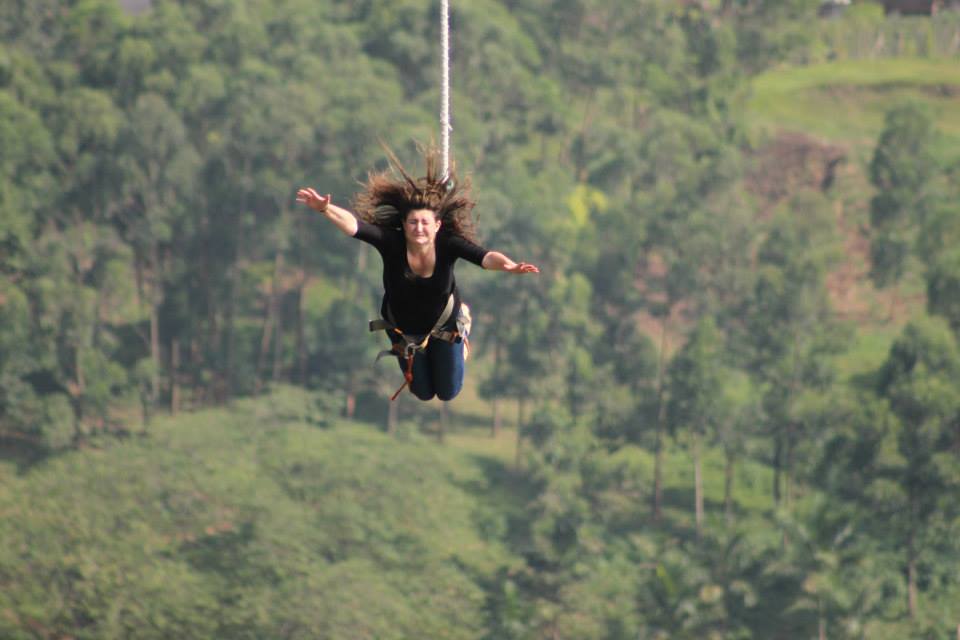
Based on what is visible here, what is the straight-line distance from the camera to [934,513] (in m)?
50.7

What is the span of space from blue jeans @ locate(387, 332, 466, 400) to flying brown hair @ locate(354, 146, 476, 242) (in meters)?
1.07

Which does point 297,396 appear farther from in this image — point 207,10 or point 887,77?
point 887,77

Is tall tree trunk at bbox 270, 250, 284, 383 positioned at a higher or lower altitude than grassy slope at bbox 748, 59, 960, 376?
lower

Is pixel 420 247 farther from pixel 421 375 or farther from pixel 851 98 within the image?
pixel 851 98

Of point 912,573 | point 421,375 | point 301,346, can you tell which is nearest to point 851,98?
point 301,346

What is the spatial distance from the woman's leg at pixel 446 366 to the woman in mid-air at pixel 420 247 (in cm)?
1

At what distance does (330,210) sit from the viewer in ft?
40.4

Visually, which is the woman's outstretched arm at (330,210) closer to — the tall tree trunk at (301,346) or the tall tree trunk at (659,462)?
the tall tree trunk at (659,462)

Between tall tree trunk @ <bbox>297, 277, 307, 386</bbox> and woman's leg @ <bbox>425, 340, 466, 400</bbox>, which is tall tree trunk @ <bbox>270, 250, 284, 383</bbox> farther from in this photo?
woman's leg @ <bbox>425, 340, 466, 400</bbox>

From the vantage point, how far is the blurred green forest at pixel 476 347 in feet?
165

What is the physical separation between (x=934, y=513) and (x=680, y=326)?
2329cm

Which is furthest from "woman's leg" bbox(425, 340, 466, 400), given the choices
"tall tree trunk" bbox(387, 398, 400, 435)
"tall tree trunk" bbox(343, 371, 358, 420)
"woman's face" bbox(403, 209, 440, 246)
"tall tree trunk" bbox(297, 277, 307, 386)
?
"tall tree trunk" bbox(297, 277, 307, 386)

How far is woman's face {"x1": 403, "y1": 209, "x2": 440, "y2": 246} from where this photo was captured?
12.9 metres

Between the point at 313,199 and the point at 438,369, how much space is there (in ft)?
8.23
